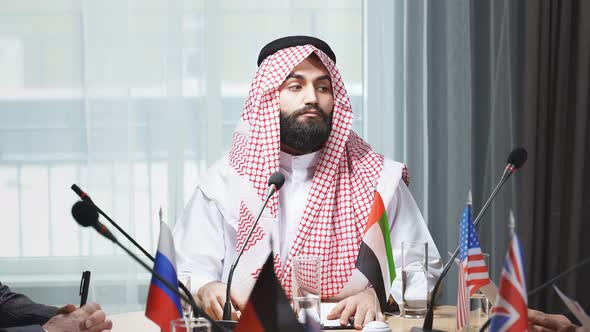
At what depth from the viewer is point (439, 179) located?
3740mm

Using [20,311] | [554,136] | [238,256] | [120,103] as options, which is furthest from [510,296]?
[120,103]

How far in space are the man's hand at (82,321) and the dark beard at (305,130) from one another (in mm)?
1036

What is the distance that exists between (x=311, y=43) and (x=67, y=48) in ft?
4.37

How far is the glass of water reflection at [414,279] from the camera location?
81.2 inches

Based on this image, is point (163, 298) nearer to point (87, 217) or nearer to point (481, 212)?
point (87, 217)

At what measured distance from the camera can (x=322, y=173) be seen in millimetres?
2834

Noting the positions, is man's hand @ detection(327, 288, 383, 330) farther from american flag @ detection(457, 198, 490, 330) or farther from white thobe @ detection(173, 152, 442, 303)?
white thobe @ detection(173, 152, 442, 303)

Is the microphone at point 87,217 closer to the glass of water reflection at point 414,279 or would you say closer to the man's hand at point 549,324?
the glass of water reflection at point 414,279

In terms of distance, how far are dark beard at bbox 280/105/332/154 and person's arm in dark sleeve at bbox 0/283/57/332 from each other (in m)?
1.02

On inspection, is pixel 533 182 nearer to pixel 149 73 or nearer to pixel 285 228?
pixel 285 228

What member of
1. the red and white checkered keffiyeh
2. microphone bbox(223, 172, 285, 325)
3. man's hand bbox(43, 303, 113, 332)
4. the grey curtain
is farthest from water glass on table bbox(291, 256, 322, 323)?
the grey curtain

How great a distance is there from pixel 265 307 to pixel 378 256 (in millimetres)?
790

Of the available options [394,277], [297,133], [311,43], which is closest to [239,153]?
[297,133]

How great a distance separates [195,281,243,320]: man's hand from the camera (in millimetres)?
2186
